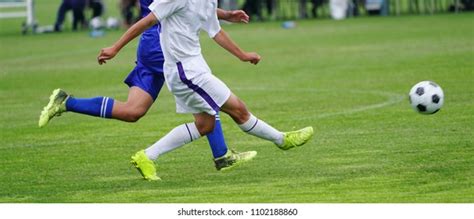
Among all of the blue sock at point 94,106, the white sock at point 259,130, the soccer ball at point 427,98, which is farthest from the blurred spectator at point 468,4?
the blue sock at point 94,106

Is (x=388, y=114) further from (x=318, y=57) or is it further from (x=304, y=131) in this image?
(x=318, y=57)

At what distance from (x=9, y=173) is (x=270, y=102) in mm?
6962

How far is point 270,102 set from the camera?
19406 millimetres

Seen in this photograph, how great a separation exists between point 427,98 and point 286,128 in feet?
7.58

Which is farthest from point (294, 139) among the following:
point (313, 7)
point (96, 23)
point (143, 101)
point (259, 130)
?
point (313, 7)

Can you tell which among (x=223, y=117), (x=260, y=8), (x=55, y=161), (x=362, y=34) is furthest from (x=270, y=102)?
(x=260, y=8)

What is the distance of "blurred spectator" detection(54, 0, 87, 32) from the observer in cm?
4028

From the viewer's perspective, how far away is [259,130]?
1241cm

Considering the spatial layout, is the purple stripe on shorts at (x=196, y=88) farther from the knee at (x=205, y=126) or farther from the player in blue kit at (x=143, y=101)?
the player in blue kit at (x=143, y=101)

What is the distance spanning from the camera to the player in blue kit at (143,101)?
12.5m

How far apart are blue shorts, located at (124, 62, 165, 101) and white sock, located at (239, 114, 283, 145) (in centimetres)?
90

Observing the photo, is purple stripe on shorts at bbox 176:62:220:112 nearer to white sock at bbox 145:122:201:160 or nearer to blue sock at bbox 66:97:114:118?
white sock at bbox 145:122:201:160

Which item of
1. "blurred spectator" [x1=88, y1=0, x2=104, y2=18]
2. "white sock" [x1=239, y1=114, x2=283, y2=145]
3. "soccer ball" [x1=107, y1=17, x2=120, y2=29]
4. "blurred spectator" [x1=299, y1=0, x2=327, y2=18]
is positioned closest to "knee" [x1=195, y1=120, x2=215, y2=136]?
"white sock" [x1=239, y1=114, x2=283, y2=145]

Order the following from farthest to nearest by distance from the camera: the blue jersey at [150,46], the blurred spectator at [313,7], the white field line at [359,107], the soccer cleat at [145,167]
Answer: the blurred spectator at [313,7] → the white field line at [359,107] → the blue jersey at [150,46] → the soccer cleat at [145,167]
